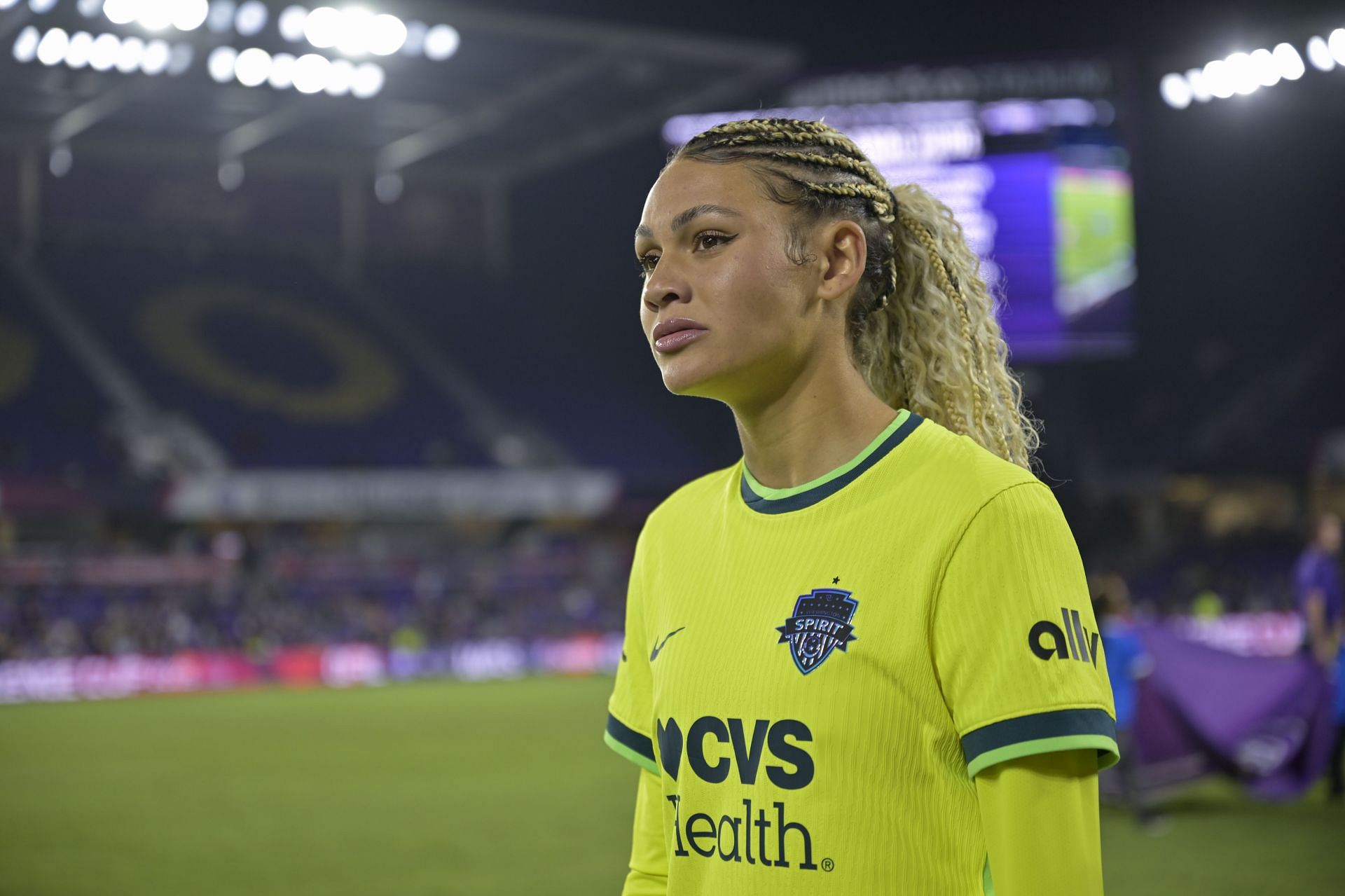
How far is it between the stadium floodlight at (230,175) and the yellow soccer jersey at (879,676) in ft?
116

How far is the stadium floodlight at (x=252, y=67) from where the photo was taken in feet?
92.8

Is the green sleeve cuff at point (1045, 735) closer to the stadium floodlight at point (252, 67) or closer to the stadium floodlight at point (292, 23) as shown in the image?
the stadium floodlight at point (292, 23)

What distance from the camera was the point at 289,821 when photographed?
10.1 m

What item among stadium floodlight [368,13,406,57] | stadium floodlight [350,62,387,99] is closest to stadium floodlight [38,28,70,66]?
stadium floodlight [350,62,387,99]

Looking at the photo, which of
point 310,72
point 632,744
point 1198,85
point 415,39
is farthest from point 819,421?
point 310,72

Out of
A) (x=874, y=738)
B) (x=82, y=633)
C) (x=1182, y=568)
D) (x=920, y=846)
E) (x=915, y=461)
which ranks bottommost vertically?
(x=1182, y=568)

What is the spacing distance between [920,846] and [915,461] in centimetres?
49

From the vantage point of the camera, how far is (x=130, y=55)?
90.6 ft

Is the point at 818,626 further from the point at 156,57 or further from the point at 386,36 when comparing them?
the point at 156,57

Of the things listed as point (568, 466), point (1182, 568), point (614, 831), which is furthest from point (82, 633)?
point (1182, 568)

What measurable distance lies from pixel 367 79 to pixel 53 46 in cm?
614

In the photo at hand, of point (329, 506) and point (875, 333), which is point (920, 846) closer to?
point (875, 333)

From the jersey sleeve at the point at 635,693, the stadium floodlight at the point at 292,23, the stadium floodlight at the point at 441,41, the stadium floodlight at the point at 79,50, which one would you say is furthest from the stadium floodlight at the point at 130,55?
the jersey sleeve at the point at 635,693

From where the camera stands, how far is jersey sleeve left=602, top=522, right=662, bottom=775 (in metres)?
2.17
